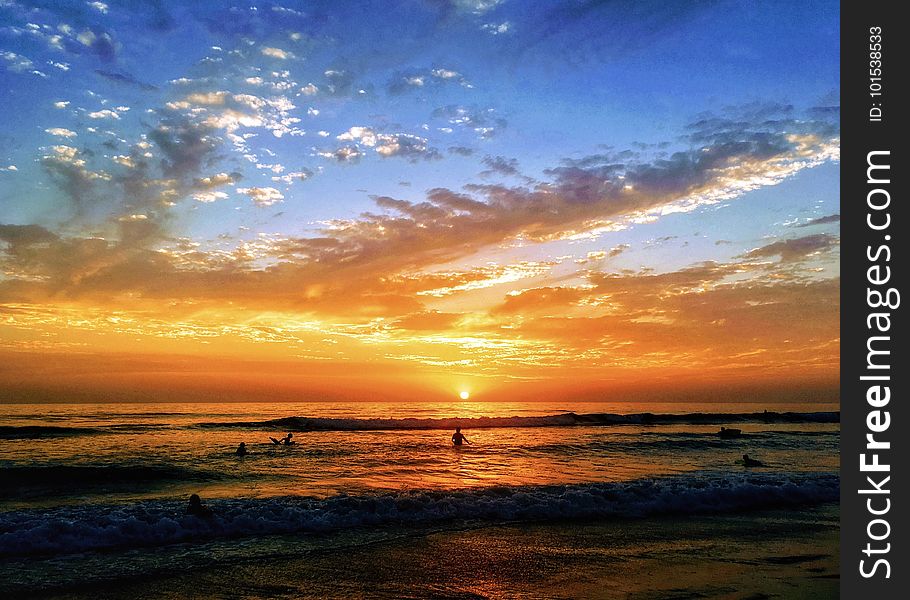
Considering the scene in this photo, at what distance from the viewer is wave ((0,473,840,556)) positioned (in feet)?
44.3

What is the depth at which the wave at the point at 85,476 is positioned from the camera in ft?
73.0

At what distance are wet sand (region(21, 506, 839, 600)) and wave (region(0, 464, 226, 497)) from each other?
13376mm

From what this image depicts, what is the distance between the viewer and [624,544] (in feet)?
43.8

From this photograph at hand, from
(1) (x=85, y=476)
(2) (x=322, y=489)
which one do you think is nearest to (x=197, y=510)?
(2) (x=322, y=489)

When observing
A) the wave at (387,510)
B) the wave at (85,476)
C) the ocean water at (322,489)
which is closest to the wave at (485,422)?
the ocean water at (322,489)

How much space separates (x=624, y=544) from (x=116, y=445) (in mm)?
37319

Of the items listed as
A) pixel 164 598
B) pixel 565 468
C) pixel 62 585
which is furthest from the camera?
pixel 565 468

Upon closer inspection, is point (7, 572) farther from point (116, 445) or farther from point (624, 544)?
point (116, 445)

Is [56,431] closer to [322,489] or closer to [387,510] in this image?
[322,489]

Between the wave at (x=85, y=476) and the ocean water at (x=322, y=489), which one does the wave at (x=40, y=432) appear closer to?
the ocean water at (x=322, y=489)

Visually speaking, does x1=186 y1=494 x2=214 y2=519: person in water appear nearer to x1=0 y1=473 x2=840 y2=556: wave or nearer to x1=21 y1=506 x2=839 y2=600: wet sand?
x1=0 y1=473 x2=840 y2=556: wave

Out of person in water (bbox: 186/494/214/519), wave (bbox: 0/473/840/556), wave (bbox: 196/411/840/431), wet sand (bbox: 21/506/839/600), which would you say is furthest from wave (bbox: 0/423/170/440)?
wet sand (bbox: 21/506/839/600)
